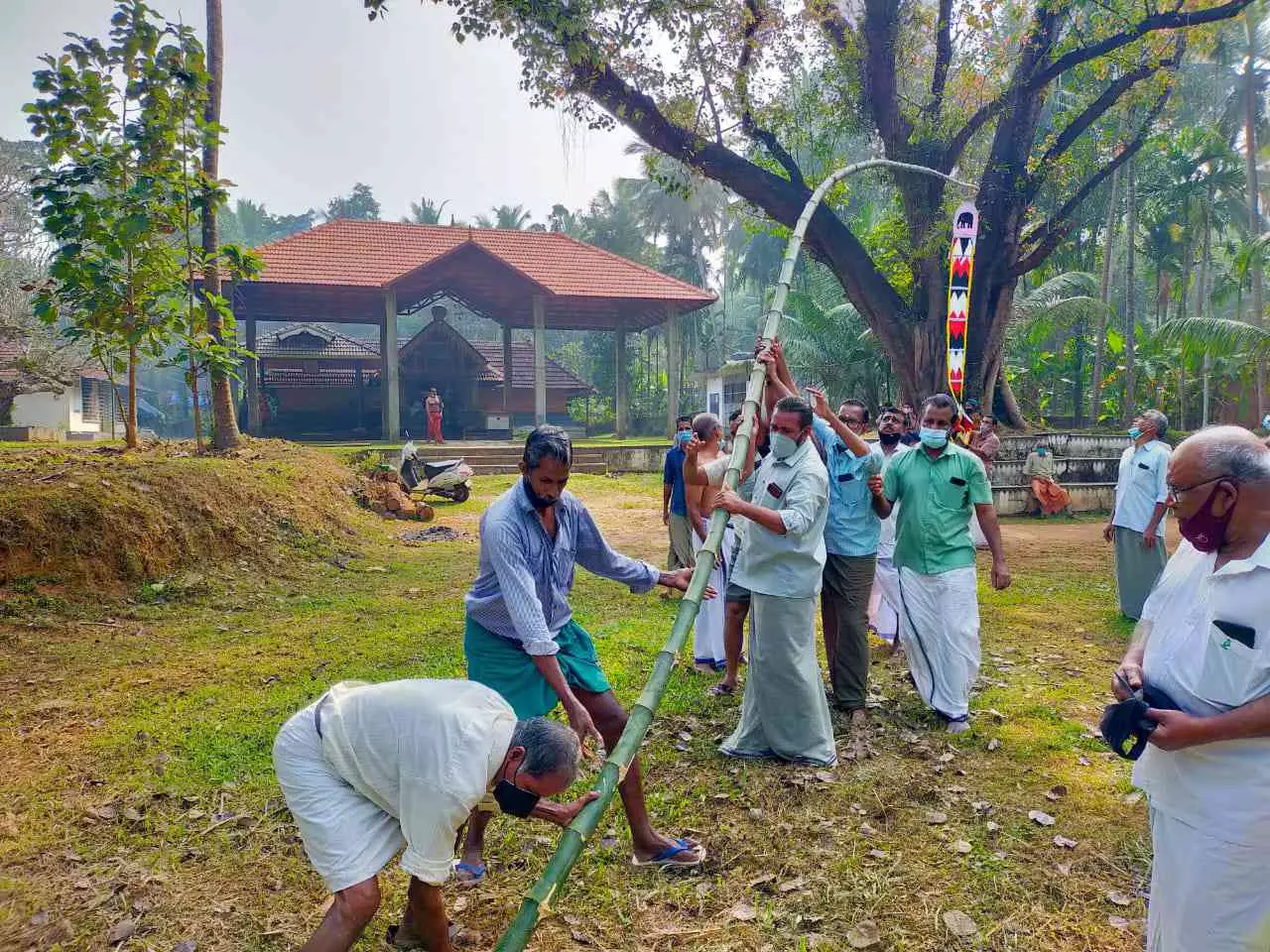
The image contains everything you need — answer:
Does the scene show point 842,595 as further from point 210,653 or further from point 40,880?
point 210,653

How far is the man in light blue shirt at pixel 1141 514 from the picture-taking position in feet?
24.2

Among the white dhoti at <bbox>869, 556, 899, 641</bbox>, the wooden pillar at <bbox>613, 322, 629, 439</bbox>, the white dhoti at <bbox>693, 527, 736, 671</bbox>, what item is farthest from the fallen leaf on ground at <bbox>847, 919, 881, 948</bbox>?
the wooden pillar at <bbox>613, 322, 629, 439</bbox>

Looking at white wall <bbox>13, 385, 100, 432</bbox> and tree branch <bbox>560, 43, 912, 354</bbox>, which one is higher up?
tree branch <bbox>560, 43, 912, 354</bbox>

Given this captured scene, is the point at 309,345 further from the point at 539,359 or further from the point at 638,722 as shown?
the point at 638,722

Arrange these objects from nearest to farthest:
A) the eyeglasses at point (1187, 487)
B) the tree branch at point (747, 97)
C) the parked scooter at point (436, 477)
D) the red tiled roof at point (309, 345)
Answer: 1. the eyeglasses at point (1187, 487)
2. the tree branch at point (747, 97)
3. the parked scooter at point (436, 477)
4. the red tiled roof at point (309, 345)

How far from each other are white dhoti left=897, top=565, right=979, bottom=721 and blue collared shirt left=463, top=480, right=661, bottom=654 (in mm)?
2232

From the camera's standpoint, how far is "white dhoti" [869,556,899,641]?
6.84 meters

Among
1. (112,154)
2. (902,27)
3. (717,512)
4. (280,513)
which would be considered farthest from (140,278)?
(902,27)

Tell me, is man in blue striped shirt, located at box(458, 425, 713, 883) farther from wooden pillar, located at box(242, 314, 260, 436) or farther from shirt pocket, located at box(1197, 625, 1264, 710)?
wooden pillar, located at box(242, 314, 260, 436)

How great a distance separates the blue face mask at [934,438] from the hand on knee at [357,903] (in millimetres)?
4111

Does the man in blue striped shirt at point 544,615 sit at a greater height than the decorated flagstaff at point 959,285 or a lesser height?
lesser

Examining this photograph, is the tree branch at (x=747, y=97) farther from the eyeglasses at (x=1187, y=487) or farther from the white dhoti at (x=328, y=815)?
the white dhoti at (x=328, y=815)

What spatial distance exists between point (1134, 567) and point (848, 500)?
12.6 feet

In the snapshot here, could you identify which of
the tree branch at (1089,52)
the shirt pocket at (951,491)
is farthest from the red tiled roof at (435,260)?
the shirt pocket at (951,491)
